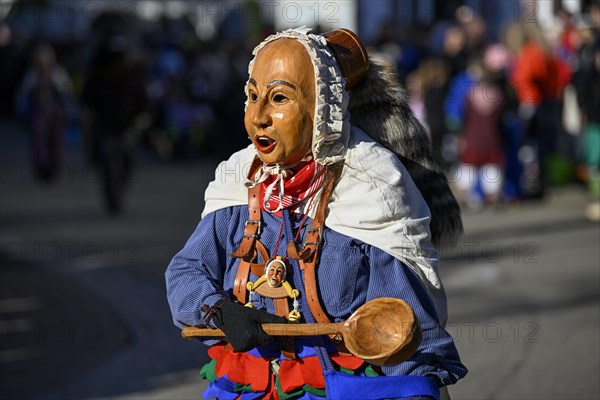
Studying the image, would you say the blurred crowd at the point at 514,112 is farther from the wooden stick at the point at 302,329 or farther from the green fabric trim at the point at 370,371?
the wooden stick at the point at 302,329

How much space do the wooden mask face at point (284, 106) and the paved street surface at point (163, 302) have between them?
10.2 feet

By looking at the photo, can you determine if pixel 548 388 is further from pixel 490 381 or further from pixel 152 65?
pixel 152 65

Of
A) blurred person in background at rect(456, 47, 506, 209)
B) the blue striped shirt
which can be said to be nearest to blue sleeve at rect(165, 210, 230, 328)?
the blue striped shirt

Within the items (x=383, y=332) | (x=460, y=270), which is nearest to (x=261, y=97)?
(x=383, y=332)

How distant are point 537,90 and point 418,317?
10.4 meters

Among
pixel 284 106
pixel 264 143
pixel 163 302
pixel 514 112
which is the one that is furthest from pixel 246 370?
pixel 514 112

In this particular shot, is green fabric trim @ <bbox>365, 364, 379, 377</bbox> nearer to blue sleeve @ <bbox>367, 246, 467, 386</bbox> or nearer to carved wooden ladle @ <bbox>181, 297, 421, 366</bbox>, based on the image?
blue sleeve @ <bbox>367, 246, 467, 386</bbox>

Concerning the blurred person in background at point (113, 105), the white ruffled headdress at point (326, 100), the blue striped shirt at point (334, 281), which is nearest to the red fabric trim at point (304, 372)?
the blue striped shirt at point (334, 281)

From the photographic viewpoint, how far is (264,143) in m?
3.29

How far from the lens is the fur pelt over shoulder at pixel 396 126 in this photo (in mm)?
3566

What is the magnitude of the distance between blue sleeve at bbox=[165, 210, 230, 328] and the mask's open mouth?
0.88ft

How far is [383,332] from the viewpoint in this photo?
9.77ft

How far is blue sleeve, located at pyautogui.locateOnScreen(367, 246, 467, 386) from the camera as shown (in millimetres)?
3229

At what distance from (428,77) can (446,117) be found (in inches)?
23.3
